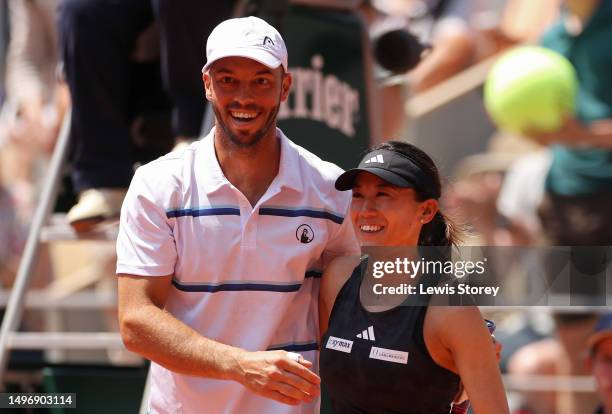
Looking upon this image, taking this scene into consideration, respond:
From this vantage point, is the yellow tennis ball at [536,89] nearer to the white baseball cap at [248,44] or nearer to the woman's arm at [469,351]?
the white baseball cap at [248,44]

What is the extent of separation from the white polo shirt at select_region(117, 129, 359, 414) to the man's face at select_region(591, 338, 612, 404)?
5.99 ft

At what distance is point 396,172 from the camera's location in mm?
3203

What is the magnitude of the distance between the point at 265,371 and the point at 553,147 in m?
3.43

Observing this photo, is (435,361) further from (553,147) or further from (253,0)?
(553,147)

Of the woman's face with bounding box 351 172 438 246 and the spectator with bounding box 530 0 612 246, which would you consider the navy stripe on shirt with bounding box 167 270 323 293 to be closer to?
the woman's face with bounding box 351 172 438 246

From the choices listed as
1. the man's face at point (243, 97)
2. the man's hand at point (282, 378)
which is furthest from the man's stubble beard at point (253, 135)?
the man's hand at point (282, 378)

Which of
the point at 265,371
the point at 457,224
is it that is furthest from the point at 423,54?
the point at 265,371

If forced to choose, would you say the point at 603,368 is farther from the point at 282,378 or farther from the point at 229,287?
the point at 282,378

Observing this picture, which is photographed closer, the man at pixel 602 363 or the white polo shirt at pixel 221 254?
the white polo shirt at pixel 221 254

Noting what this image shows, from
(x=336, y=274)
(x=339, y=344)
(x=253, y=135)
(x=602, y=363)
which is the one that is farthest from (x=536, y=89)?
(x=339, y=344)

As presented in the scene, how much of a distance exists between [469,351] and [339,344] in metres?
0.34

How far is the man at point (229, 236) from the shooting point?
3.24 m

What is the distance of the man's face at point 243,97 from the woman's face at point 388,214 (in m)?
0.28

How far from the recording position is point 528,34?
6570 mm
